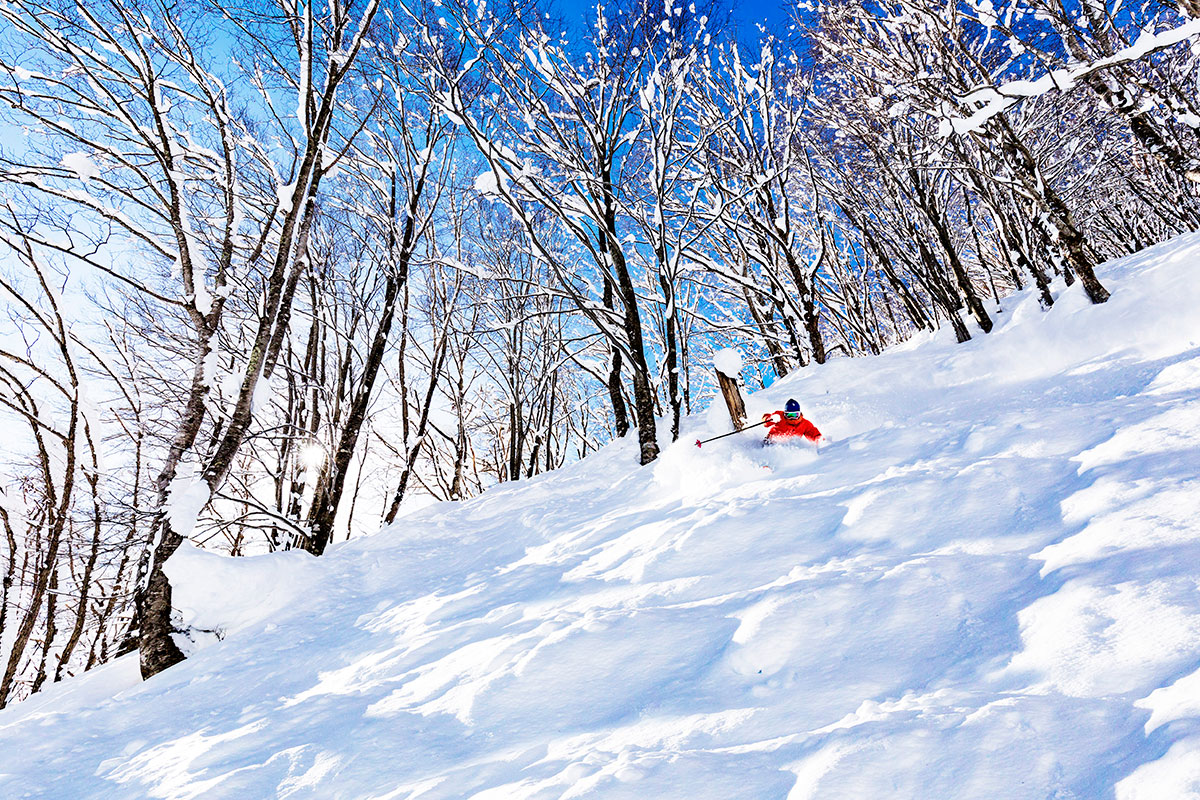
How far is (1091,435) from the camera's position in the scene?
9.04 ft

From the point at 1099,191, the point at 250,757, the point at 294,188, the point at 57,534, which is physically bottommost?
the point at 250,757

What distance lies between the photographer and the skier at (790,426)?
424 centimetres

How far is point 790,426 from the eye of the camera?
4.27 metres

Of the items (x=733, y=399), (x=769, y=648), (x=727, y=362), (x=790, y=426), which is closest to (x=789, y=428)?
(x=790, y=426)

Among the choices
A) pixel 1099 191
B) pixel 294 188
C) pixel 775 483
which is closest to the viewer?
pixel 775 483

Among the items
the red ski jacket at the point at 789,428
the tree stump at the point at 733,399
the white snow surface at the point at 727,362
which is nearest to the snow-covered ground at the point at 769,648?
the red ski jacket at the point at 789,428

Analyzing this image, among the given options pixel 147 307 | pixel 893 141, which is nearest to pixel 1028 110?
pixel 893 141

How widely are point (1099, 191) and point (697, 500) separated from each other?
18.2 meters

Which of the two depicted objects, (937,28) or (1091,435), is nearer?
(1091,435)

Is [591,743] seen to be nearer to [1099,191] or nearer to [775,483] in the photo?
[775,483]

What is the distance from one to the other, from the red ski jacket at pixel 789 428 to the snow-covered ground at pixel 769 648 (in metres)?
0.16

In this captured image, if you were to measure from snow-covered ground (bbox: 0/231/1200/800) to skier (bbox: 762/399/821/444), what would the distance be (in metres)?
0.16

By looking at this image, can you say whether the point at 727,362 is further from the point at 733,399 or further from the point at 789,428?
the point at 789,428

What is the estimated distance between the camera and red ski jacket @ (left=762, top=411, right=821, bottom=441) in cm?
424
